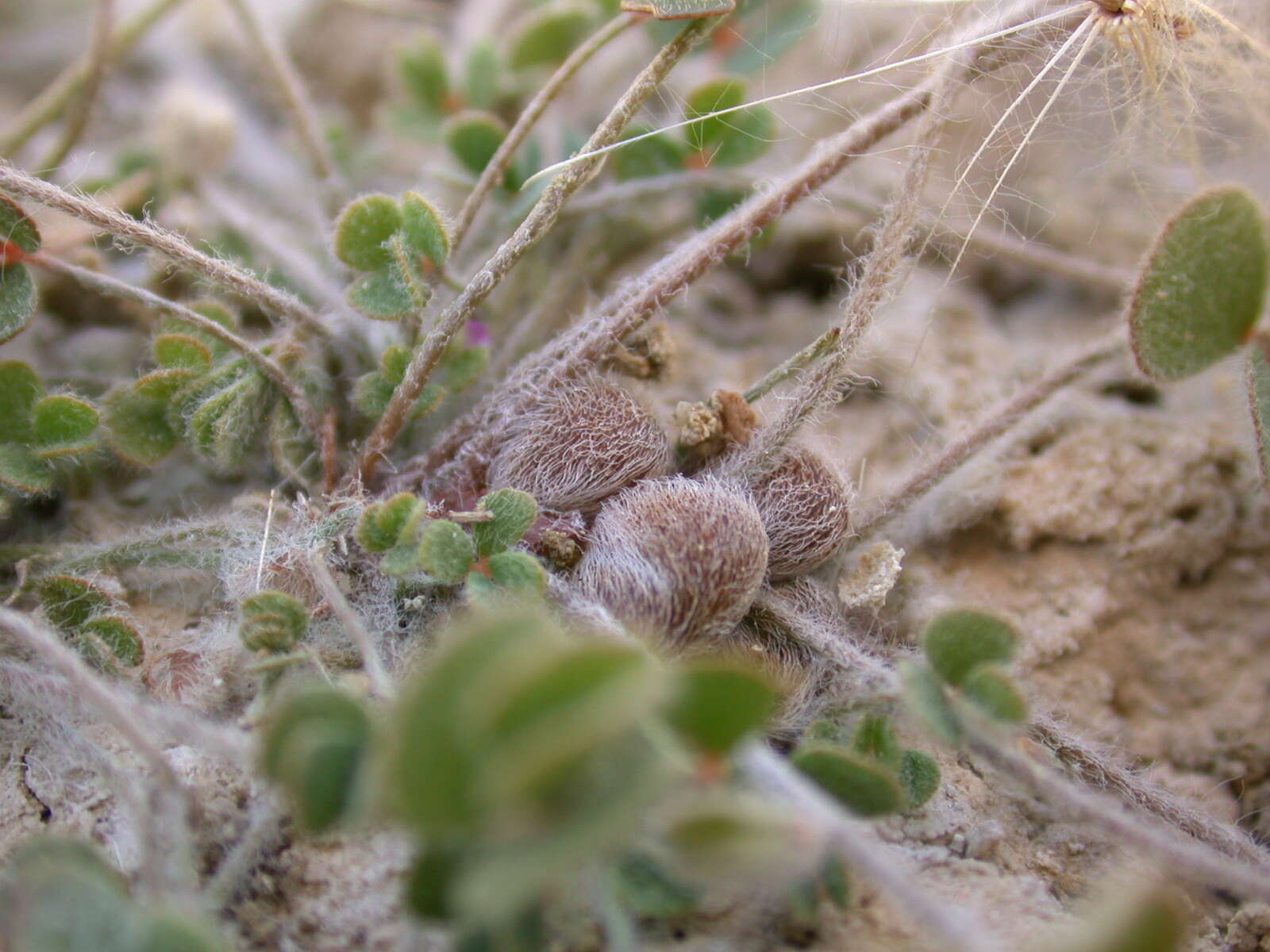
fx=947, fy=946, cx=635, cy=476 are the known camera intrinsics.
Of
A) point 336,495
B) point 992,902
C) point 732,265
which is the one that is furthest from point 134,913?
point 732,265

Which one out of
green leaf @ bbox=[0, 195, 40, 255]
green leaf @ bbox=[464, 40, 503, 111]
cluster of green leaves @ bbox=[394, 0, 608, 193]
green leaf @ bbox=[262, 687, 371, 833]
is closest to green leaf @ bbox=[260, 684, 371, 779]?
green leaf @ bbox=[262, 687, 371, 833]

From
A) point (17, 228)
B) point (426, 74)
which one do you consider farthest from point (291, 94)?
point (17, 228)

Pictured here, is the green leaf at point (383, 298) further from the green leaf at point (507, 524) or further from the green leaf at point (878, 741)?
the green leaf at point (878, 741)

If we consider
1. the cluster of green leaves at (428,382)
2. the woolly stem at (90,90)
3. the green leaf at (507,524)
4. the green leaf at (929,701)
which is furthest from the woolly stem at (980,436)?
the woolly stem at (90,90)

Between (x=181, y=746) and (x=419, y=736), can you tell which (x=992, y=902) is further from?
(x=181, y=746)

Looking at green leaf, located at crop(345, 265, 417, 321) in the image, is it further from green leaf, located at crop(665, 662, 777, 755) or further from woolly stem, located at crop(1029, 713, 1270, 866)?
woolly stem, located at crop(1029, 713, 1270, 866)

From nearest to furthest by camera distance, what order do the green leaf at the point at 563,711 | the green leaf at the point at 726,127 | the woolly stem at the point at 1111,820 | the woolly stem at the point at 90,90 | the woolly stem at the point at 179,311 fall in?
the green leaf at the point at 563,711
the woolly stem at the point at 1111,820
the woolly stem at the point at 179,311
the green leaf at the point at 726,127
the woolly stem at the point at 90,90

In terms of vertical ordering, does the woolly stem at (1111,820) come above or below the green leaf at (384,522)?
above
